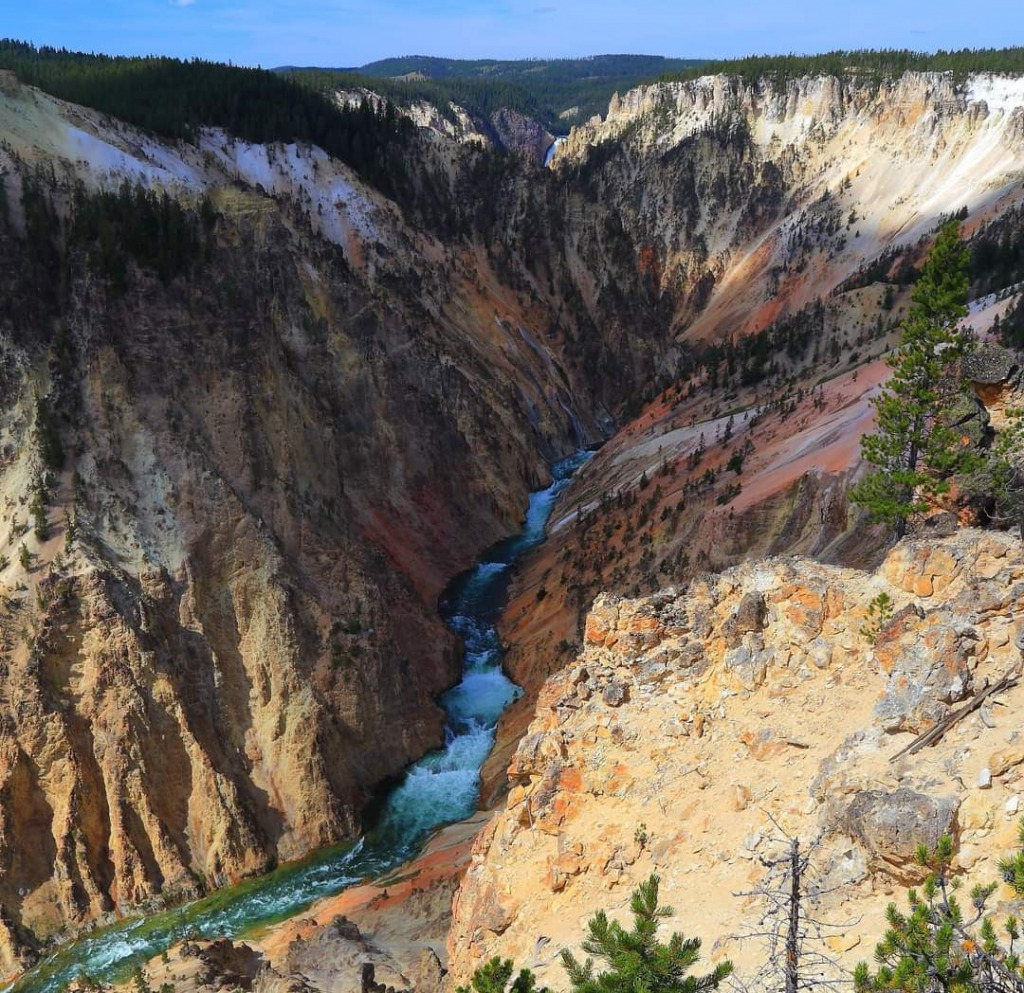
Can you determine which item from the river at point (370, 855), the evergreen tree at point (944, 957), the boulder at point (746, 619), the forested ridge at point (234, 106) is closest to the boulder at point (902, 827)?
the evergreen tree at point (944, 957)

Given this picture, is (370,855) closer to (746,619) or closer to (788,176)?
(746,619)

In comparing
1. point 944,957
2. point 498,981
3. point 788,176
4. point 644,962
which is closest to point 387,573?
point 498,981

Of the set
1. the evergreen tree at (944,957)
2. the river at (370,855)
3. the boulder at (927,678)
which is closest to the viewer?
the evergreen tree at (944,957)

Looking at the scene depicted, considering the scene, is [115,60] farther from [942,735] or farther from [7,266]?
[942,735]

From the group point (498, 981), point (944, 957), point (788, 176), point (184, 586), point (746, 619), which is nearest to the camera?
point (944, 957)

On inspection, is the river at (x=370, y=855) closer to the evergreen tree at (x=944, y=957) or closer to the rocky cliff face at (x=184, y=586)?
the rocky cliff face at (x=184, y=586)

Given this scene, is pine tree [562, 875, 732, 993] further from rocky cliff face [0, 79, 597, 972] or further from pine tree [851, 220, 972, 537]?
rocky cliff face [0, 79, 597, 972]
